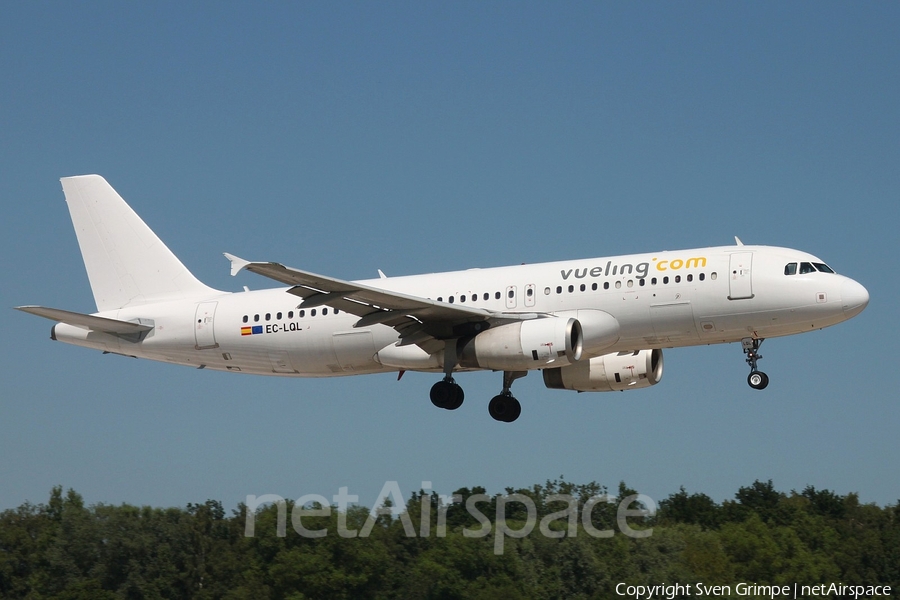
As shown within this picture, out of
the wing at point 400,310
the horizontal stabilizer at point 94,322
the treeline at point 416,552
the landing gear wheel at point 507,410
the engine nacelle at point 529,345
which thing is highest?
the horizontal stabilizer at point 94,322

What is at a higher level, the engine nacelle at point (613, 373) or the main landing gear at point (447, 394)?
the engine nacelle at point (613, 373)

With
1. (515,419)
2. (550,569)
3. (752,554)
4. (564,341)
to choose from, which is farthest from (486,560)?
(564,341)

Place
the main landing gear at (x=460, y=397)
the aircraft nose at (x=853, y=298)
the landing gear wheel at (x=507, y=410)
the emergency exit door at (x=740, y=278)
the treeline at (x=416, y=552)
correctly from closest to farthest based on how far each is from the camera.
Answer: the aircraft nose at (x=853, y=298)
the emergency exit door at (x=740, y=278)
the main landing gear at (x=460, y=397)
the landing gear wheel at (x=507, y=410)
the treeline at (x=416, y=552)

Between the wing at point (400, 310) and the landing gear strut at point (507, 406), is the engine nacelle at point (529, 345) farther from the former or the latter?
the landing gear strut at point (507, 406)

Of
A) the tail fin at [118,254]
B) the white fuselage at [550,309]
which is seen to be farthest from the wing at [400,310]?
the tail fin at [118,254]

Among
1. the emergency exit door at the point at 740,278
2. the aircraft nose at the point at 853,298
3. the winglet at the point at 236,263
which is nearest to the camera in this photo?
the winglet at the point at 236,263

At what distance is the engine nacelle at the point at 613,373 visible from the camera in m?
41.4

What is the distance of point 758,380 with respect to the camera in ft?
124

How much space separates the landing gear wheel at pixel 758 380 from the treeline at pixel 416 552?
31.2 metres

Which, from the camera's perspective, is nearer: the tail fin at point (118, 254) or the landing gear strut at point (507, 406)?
the landing gear strut at point (507, 406)

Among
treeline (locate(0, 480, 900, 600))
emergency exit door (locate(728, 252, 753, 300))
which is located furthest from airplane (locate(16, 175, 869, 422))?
treeline (locate(0, 480, 900, 600))

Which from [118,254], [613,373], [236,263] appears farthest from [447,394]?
[118,254]

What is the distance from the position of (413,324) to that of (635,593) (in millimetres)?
36103

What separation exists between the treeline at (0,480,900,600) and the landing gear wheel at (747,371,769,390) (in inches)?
1227
